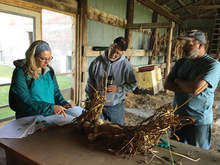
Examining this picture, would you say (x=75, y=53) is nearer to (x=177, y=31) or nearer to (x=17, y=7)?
(x=17, y=7)

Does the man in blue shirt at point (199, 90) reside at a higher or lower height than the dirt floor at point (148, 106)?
higher

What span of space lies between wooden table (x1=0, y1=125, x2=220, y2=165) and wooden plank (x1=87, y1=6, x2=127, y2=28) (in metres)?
3.59

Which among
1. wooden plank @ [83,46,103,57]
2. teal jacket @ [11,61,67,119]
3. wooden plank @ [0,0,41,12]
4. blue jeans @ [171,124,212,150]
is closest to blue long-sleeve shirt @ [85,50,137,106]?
teal jacket @ [11,61,67,119]

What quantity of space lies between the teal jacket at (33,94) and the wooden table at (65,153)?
32 cm

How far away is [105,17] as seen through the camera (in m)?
4.82

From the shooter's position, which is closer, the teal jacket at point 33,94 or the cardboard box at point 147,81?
the teal jacket at point 33,94

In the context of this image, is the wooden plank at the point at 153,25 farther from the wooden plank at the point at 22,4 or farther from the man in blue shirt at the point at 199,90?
the man in blue shirt at the point at 199,90

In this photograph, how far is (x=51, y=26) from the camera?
4.42 metres

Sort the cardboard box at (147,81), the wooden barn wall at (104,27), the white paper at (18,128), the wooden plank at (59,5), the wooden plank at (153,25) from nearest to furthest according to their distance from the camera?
the white paper at (18,128) < the wooden plank at (59,5) < the wooden barn wall at (104,27) < the wooden plank at (153,25) < the cardboard box at (147,81)

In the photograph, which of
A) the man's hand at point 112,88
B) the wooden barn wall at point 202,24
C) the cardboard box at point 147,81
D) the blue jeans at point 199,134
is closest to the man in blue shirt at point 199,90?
the blue jeans at point 199,134

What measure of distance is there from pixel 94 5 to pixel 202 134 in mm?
3898

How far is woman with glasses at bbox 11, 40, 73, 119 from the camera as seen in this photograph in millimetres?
1612

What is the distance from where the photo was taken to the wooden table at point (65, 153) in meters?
1.08

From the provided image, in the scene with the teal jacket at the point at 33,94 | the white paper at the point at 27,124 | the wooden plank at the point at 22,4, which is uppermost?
the wooden plank at the point at 22,4
